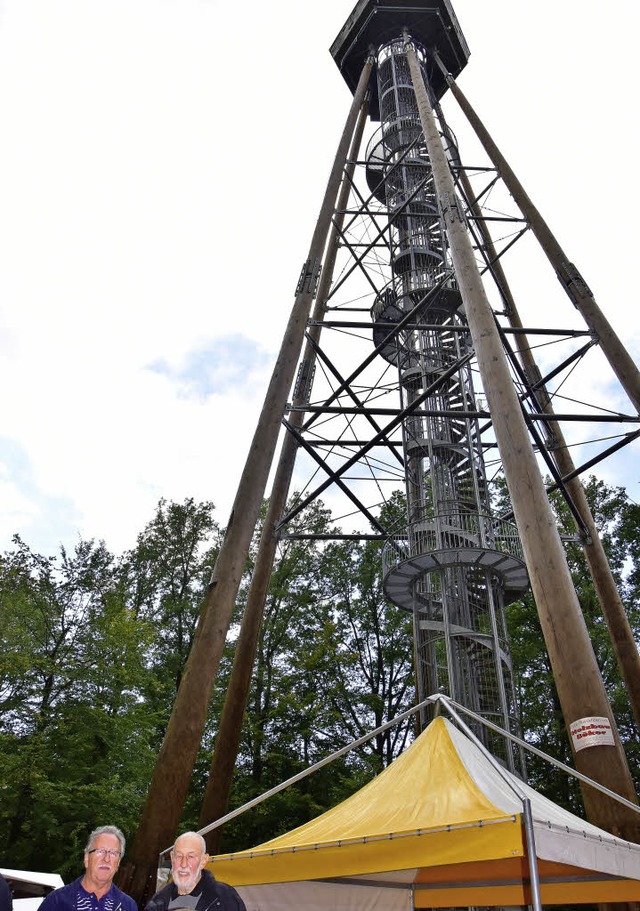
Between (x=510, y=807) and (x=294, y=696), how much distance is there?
702 inches

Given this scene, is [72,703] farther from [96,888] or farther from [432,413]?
[96,888]

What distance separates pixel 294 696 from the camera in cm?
2050

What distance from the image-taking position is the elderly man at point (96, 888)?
3.06 m

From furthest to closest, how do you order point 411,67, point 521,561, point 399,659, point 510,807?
point 399,659, point 411,67, point 521,561, point 510,807

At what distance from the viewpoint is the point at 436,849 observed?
351cm

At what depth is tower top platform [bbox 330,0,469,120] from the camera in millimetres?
16484

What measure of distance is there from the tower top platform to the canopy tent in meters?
17.2

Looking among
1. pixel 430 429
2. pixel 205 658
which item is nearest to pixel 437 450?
pixel 430 429

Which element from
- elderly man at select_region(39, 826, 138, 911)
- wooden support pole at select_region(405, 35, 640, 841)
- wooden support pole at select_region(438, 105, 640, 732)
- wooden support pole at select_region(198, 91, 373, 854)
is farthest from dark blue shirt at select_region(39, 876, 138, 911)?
wooden support pole at select_region(438, 105, 640, 732)

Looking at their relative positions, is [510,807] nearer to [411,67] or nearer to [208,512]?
[411,67]

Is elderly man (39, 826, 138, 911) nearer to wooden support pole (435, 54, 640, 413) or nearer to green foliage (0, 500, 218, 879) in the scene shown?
wooden support pole (435, 54, 640, 413)

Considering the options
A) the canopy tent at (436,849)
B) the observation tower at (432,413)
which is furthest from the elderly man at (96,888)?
the observation tower at (432,413)

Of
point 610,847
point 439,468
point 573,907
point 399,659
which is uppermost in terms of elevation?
point 399,659

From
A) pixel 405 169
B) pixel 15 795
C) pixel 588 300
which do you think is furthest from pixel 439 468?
pixel 15 795
